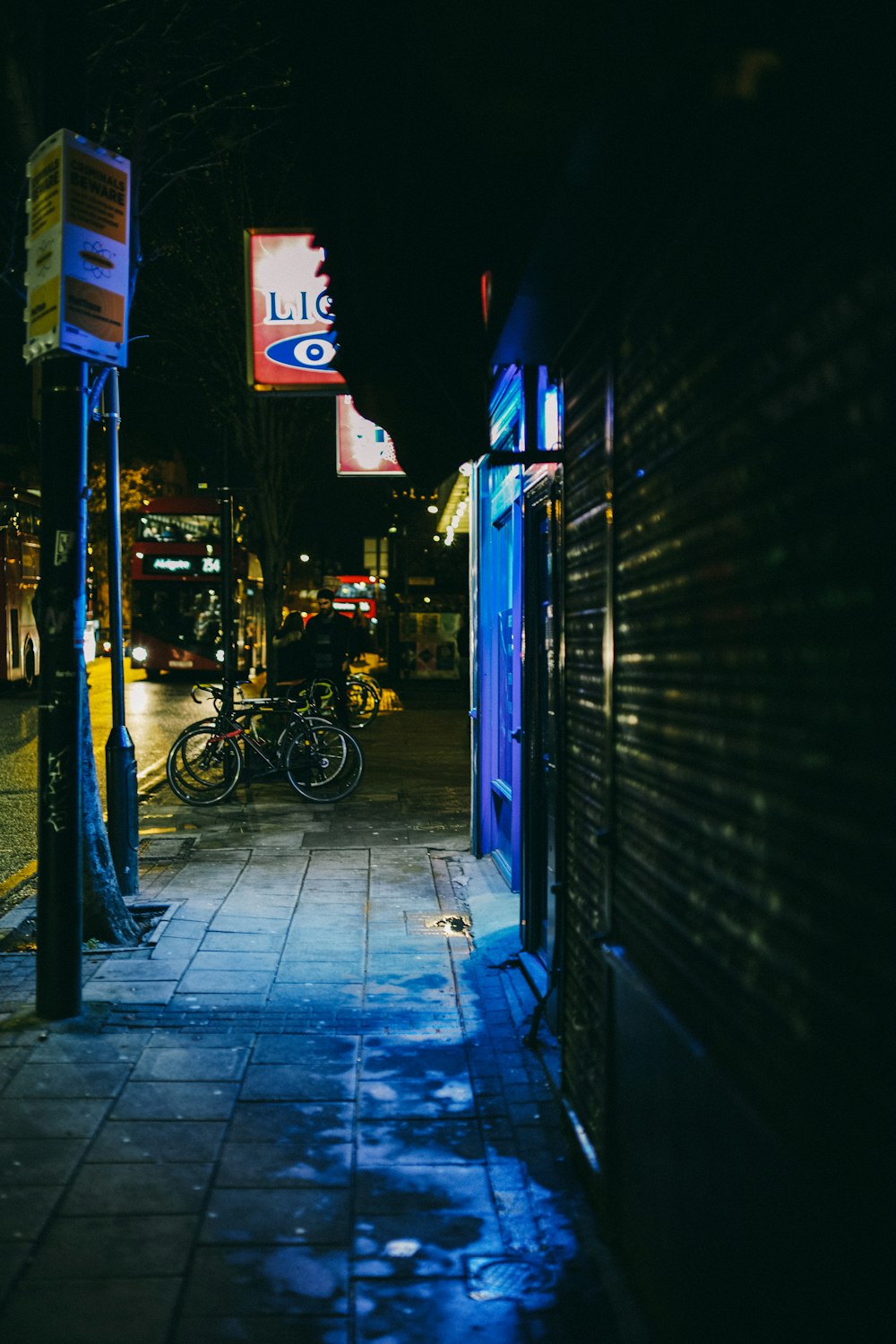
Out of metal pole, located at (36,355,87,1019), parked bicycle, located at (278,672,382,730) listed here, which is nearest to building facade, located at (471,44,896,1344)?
metal pole, located at (36,355,87,1019)

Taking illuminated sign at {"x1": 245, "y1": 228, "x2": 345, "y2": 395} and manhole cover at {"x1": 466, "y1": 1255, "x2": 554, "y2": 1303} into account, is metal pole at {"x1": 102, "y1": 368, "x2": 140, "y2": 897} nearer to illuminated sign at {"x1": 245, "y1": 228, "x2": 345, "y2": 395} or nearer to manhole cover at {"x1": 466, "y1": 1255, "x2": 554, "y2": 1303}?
illuminated sign at {"x1": 245, "y1": 228, "x2": 345, "y2": 395}

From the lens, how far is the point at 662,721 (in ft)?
9.89

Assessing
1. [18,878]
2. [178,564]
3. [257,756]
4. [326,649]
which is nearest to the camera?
[18,878]

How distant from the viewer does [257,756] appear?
12109mm

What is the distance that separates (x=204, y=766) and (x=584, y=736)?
842 cm

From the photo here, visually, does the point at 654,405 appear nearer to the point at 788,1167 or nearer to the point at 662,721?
the point at 662,721

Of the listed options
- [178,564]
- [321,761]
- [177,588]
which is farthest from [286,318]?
[177,588]

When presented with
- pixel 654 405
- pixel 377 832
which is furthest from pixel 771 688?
pixel 377 832

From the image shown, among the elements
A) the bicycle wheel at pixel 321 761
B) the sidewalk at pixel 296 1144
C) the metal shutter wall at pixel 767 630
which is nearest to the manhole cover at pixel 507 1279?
the sidewalk at pixel 296 1144

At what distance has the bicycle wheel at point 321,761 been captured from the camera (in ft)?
39.5

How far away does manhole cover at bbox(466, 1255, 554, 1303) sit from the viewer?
125 inches

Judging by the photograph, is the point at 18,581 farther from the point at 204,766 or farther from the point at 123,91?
the point at 123,91

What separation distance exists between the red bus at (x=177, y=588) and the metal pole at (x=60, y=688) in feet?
91.0

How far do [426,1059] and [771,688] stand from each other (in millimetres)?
3369
